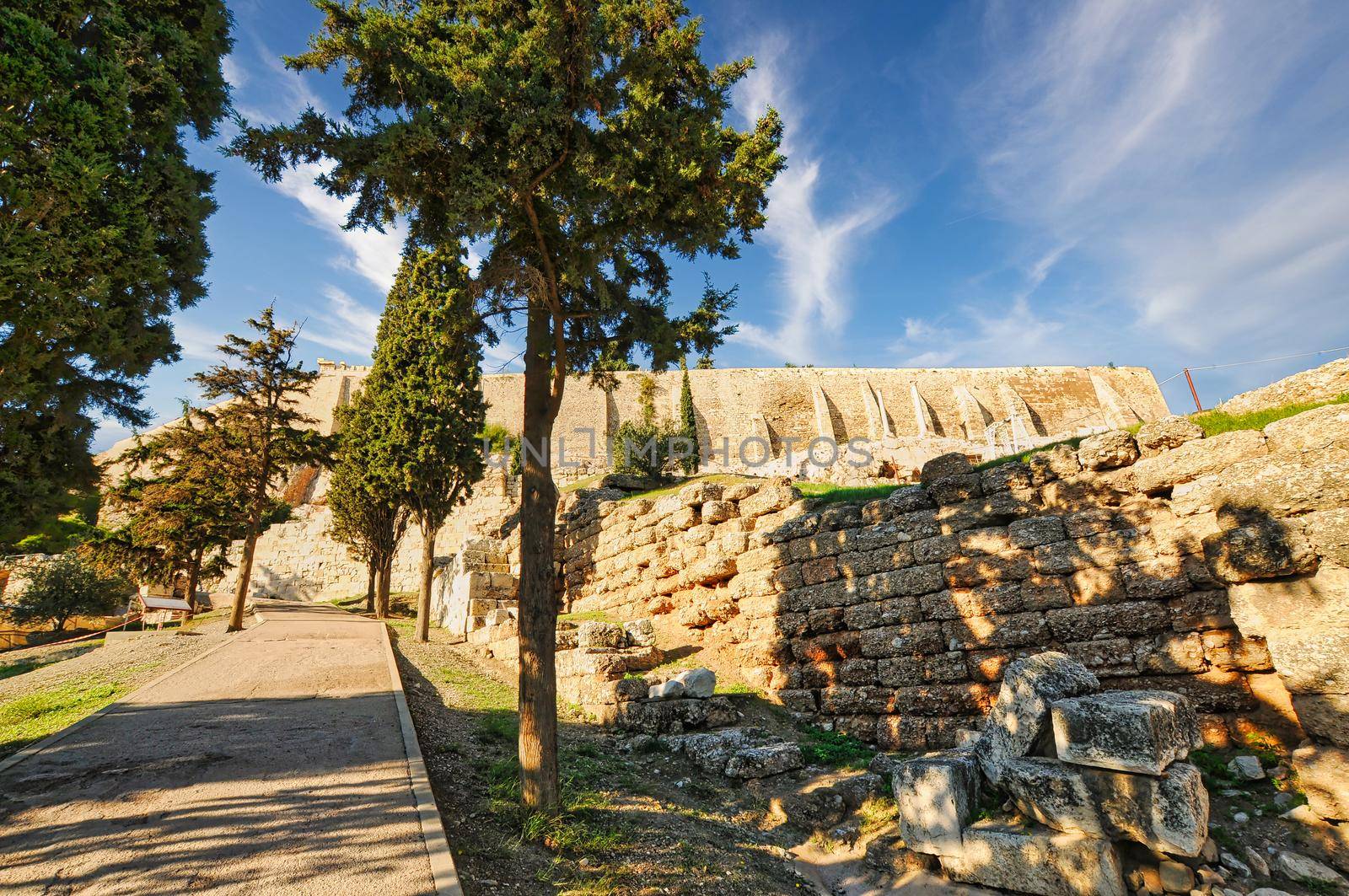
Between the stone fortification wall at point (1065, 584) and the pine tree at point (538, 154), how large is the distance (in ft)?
14.2

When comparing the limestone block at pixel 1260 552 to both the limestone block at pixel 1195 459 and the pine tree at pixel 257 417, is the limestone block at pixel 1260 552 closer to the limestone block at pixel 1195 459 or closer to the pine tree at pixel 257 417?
the limestone block at pixel 1195 459

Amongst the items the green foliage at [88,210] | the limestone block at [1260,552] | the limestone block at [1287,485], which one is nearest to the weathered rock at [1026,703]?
the limestone block at [1260,552]

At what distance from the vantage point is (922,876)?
456 cm

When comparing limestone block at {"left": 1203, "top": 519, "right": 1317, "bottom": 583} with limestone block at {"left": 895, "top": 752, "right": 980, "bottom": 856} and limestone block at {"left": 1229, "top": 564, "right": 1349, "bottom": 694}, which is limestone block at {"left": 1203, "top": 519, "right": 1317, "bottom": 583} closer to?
limestone block at {"left": 1229, "top": 564, "right": 1349, "bottom": 694}

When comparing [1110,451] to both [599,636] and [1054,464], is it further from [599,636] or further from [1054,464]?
[599,636]

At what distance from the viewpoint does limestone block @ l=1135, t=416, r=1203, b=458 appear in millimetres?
6189

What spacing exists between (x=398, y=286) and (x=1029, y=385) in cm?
5154

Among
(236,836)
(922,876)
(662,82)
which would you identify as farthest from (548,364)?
(922,876)

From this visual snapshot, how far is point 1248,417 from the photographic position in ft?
19.5

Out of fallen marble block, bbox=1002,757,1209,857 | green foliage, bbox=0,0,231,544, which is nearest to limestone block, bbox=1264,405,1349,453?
fallen marble block, bbox=1002,757,1209,857

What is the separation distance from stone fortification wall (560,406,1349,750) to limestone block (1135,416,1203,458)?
1.4 inches

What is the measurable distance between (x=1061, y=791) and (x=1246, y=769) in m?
2.10

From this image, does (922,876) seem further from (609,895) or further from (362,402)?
(362,402)

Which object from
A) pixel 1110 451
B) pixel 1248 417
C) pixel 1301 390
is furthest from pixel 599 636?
pixel 1301 390
